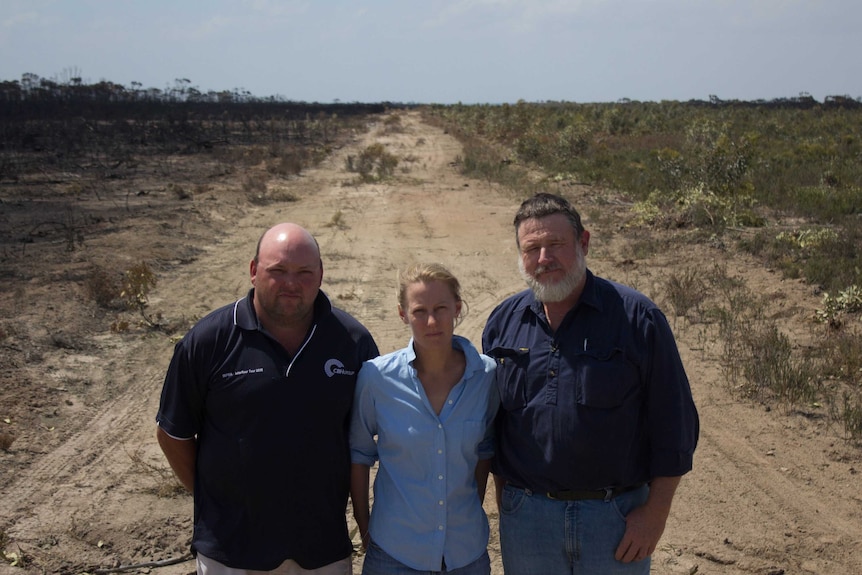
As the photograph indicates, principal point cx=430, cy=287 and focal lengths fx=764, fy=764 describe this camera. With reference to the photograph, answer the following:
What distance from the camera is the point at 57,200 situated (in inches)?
668

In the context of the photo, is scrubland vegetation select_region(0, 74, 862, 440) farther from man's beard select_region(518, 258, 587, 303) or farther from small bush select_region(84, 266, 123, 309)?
man's beard select_region(518, 258, 587, 303)

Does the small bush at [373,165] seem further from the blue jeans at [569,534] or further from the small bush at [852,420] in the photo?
the blue jeans at [569,534]

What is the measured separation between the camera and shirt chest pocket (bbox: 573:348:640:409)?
2.51m

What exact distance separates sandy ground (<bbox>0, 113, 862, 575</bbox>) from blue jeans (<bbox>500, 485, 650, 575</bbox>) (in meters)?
2.07

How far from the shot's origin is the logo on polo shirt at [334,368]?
2766mm

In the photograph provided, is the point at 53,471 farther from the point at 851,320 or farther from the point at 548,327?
the point at 851,320

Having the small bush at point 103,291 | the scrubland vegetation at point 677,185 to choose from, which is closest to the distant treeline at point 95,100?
the scrubland vegetation at point 677,185

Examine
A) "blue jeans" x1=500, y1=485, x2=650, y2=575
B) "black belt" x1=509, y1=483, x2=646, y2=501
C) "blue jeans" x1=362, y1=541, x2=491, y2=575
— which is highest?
"black belt" x1=509, y1=483, x2=646, y2=501

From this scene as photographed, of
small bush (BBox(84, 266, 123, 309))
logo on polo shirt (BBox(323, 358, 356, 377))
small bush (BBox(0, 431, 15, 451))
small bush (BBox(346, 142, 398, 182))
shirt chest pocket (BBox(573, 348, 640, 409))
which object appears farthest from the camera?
small bush (BBox(346, 142, 398, 182))

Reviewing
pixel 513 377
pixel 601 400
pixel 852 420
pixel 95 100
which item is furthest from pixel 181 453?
pixel 95 100

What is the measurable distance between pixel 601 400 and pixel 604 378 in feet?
0.24

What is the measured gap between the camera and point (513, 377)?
105 inches

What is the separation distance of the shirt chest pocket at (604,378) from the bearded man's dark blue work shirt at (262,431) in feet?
2.73

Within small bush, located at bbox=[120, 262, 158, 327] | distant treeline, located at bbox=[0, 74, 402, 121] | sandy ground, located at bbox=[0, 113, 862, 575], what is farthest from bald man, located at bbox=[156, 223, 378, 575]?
distant treeline, located at bbox=[0, 74, 402, 121]
